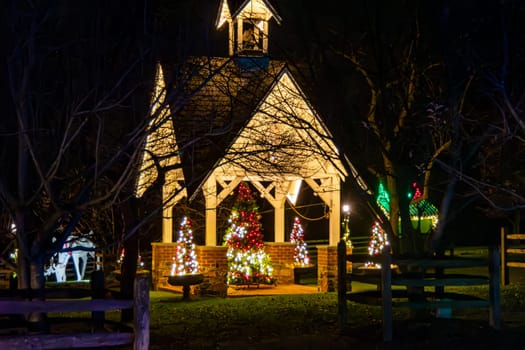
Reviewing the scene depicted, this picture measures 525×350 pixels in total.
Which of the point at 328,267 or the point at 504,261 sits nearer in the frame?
the point at 328,267

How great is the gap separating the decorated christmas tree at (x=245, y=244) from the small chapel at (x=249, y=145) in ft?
2.52

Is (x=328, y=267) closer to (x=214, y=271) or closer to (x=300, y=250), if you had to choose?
(x=300, y=250)

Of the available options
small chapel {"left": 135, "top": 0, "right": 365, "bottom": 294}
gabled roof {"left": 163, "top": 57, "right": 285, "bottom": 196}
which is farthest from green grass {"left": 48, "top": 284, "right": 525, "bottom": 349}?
gabled roof {"left": 163, "top": 57, "right": 285, "bottom": 196}

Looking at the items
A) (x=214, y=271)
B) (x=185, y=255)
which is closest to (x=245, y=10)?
(x=185, y=255)

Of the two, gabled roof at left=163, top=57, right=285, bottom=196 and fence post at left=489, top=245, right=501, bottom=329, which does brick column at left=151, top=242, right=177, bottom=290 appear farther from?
fence post at left=489, top=245, right=501, bottom=329

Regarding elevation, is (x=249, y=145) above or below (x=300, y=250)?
above

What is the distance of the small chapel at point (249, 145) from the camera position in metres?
12.9

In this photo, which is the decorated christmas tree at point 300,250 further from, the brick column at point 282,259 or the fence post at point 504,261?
the fence post at point 504,261

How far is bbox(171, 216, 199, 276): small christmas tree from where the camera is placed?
18141mm

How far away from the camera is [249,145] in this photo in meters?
12.9

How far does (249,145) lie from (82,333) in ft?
17.8

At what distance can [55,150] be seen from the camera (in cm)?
1083

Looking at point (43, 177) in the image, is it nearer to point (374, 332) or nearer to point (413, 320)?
point (374, 332)

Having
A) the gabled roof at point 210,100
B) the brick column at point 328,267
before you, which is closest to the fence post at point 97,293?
the gabled roof at point 210,100
